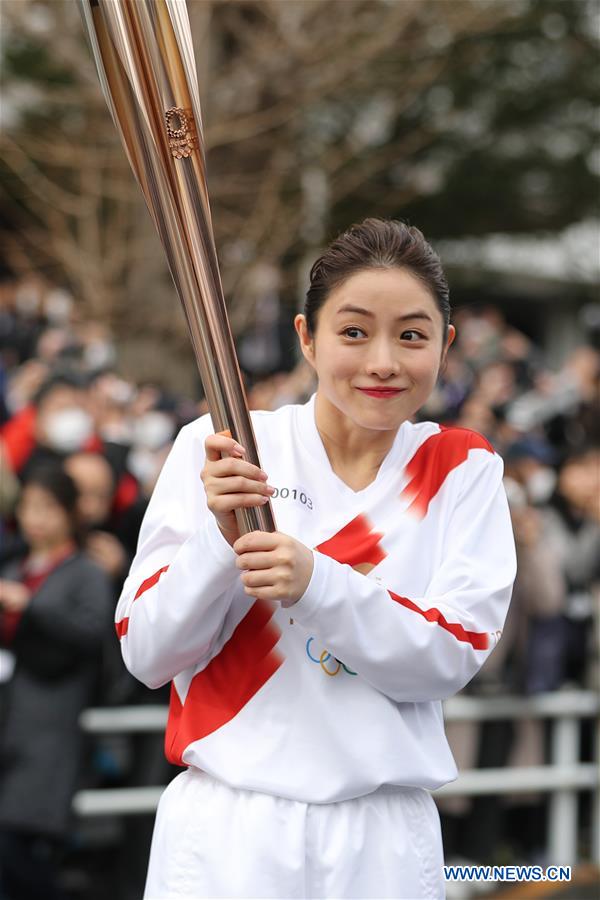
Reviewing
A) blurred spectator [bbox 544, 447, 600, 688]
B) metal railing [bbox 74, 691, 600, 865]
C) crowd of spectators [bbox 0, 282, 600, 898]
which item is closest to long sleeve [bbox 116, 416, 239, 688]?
crowd of spectators [bbox 0, 282, 600, 898]

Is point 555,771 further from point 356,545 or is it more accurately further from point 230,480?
point 230,480

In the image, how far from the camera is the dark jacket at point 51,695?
3.69 m

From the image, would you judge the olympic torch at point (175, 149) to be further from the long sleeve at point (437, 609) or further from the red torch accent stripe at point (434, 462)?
the red torch accent stripe at point (434, 462)

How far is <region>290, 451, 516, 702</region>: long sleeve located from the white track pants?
0.19 meters

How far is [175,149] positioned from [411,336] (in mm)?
444

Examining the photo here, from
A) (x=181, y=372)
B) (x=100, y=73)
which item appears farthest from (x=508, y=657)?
(x=181, y=372)

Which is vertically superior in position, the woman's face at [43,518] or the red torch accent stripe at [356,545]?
the woman's face at [43,518]

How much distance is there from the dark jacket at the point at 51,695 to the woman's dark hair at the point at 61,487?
13 cm

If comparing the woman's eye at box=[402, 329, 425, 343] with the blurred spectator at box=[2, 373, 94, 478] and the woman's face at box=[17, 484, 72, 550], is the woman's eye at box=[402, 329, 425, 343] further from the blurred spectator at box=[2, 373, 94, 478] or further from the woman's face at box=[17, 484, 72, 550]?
the blurred spectator at box=[2, 373, 94, 478]

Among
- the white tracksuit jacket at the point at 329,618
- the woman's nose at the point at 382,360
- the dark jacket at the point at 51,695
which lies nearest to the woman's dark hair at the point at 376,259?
the woman's nose at the point at 382,360

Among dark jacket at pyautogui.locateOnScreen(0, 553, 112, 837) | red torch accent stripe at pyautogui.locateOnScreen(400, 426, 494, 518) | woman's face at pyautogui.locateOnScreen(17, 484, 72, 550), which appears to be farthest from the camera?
woman's face at pyautogui.locateOnScreen(17, 484, 72, 550)

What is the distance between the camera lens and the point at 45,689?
3799mm

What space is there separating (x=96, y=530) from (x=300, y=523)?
2.56 metres

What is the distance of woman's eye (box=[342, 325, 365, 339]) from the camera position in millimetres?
1861
